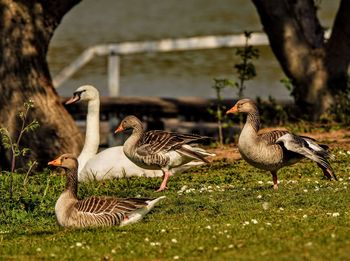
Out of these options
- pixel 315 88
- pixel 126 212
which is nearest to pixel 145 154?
pixel 126 212

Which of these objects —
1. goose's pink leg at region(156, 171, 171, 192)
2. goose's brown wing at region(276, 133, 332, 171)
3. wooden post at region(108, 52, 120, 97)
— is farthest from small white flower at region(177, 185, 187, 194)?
wooden post at region(108, 52, 120, 97)

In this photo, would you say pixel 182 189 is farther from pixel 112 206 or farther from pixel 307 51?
pixel 307 51

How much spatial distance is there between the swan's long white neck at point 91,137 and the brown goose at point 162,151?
240 centimetres

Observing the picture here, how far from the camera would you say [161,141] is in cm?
1479

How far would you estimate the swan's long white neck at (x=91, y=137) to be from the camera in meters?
17.5

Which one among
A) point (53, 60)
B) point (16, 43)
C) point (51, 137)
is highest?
point (16, 43)

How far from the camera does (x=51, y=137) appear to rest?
61.5 ft

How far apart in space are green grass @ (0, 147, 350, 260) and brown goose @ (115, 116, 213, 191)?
1.05 feet

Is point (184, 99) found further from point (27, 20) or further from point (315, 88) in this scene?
point (27, 20)

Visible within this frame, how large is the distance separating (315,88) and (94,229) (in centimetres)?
1012

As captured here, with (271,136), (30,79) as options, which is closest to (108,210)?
(271,136)

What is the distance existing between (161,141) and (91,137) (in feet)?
10.0

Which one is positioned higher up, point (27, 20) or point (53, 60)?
point (27, 20)

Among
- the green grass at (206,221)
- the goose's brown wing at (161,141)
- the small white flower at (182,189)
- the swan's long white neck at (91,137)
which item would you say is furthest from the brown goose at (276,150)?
the swan's long white neck at (91,137)
